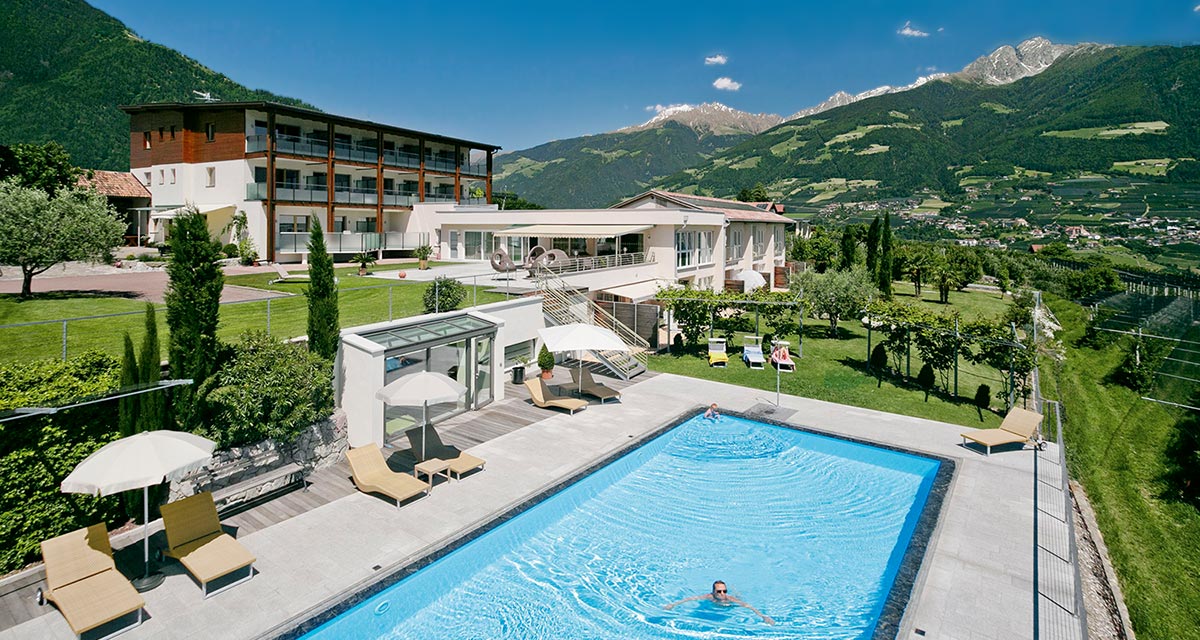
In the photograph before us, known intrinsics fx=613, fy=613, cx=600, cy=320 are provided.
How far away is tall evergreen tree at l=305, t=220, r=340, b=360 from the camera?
51.1 feet

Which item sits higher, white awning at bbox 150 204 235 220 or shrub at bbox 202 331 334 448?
white awning at bbox 150 204 235 220

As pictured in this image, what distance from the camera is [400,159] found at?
1988 inches

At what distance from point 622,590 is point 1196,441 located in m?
17.5

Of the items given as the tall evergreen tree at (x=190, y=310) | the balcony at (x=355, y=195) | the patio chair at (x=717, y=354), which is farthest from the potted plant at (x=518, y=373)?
the balcony at (x=355, y=195)

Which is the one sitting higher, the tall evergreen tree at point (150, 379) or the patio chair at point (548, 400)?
the tall evergreen tree at point (150, 379)

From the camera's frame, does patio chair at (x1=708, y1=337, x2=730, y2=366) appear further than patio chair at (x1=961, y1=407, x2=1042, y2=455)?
Yes

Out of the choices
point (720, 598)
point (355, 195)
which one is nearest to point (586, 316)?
point (720, 598)

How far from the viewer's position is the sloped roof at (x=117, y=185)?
139 feet

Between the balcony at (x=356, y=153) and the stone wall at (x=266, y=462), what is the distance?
3576 cm

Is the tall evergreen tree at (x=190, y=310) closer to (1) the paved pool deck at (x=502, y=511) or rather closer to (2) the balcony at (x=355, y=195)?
(1) the paved pool deck at (x=502, y=511)

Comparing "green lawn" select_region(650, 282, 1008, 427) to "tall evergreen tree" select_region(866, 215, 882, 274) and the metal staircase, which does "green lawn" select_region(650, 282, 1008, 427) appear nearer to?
the metal staircase

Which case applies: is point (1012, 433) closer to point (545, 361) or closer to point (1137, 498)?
point (1137, 498)

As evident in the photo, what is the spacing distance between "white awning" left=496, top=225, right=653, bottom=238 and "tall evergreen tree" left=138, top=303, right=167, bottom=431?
2241 cm

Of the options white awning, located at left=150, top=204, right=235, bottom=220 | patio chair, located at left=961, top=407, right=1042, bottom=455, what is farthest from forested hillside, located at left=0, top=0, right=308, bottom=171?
patio chair, located at left=961, top=407, right=1042, bottom=455
